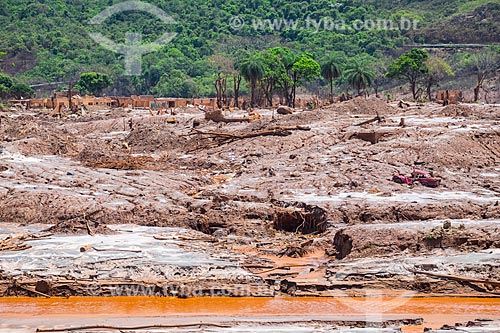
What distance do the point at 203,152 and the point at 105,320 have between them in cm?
2240

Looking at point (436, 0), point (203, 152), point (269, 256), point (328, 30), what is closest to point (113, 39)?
point (328, 30)

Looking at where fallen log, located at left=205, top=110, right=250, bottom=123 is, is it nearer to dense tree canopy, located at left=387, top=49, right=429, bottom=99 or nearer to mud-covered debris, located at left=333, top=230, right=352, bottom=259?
mud-covered debris, located at left=333, top=230, right=352, bottom=259

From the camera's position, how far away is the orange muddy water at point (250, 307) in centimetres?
1652

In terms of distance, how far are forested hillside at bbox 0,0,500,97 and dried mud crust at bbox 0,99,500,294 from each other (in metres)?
A: 68.4

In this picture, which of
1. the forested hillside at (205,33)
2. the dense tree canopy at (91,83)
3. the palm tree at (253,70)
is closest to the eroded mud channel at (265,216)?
the palm tree at (253,70)

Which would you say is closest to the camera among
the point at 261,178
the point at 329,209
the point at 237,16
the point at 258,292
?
the point at 258,292

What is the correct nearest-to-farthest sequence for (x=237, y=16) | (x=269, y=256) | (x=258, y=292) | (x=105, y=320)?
(x=105, y=320)
(x=258, y=292)
(x=269, y=256)
(x=237, y=16)

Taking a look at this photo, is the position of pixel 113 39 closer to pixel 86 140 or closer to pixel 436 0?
pixel 436 0

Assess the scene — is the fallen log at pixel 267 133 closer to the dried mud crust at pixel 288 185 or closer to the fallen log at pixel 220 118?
the dried mud crust at pixel 288 185

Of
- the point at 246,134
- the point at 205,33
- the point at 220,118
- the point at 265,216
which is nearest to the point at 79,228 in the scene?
the point at 265,216

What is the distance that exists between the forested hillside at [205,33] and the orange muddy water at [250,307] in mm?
89787

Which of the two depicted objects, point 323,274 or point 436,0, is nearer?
point 323,274

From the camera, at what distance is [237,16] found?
136 m

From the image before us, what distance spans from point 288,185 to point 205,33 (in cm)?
10919
